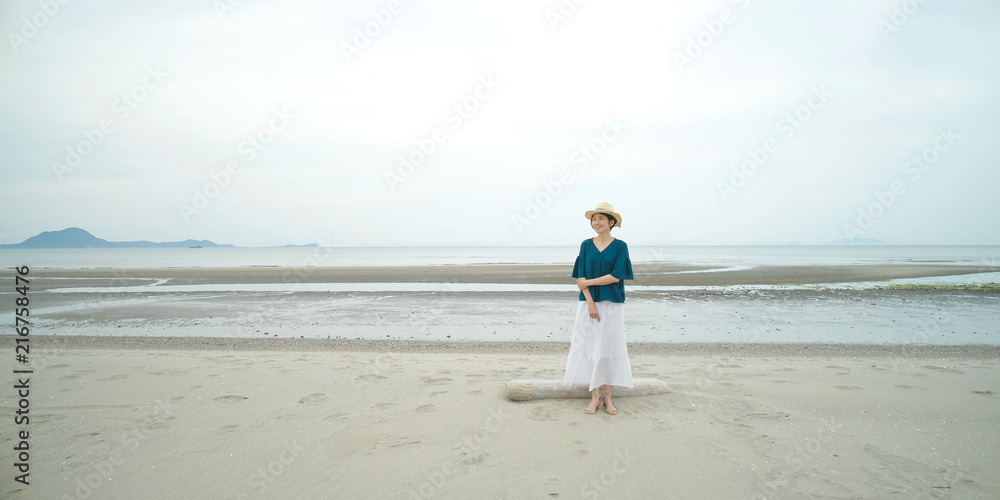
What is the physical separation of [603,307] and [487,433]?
1766 mm

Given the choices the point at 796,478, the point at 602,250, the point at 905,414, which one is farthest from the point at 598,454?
the point at 905,414

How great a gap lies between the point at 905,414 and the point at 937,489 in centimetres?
184

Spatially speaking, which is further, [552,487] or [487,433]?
[487,433]

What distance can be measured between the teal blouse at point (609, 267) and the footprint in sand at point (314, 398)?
3.39 meters

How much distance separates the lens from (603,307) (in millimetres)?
4945

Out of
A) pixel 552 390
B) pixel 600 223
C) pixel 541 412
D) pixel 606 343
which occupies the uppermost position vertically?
pixel 600 223

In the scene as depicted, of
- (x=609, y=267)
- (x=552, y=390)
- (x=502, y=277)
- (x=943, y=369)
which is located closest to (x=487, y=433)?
(x=552, y=390)

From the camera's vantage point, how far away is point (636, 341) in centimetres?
1067

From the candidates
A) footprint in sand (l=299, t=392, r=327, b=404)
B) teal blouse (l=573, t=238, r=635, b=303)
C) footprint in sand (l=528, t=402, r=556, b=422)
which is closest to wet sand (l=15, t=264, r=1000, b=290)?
footprint in sand (l=528, t=402, r=556, b=422)

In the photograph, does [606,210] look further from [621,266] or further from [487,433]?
[487,433]

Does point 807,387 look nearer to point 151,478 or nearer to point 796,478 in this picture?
point 796,478

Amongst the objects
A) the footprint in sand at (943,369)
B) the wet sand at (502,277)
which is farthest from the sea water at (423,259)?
the footprint in sand at (943,369)

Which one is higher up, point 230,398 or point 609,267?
point 609,267

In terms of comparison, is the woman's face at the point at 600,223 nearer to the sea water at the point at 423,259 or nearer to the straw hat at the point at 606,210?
the straw hat at the point at 606,210
